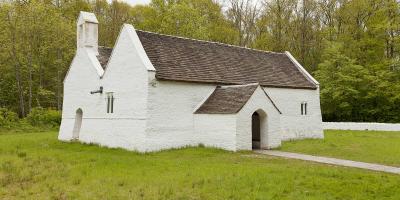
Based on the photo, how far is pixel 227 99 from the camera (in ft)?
73.4

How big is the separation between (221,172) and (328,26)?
41.4 m

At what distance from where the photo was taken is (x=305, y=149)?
21781mm

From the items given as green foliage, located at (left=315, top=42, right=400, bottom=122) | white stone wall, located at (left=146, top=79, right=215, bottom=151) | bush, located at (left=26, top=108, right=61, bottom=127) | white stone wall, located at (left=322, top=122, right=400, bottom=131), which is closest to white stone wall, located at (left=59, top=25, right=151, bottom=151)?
white stone wall, located at (left=146, top=79, right=215, bottom=151)

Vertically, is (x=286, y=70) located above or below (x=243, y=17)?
below

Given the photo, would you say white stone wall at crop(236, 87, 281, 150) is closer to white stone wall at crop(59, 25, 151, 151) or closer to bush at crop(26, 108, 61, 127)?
white stone wall at crop(59, 25, 151, 151)

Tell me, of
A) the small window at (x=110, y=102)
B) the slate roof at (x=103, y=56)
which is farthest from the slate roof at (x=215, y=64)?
the slate roof at (x=103, y=56)

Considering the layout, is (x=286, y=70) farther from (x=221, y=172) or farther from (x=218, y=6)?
(x=218, y=6)

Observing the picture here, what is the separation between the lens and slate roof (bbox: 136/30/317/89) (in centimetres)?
2302

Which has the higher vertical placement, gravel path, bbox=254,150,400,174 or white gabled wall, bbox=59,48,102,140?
white gabled wall, bbox=59,48,102,140

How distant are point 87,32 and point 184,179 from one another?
58.0ft

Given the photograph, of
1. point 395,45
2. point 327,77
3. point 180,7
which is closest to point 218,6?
point 180,7

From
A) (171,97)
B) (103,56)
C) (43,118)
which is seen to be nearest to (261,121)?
(171,97)

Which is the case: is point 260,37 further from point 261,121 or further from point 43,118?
point 261,121

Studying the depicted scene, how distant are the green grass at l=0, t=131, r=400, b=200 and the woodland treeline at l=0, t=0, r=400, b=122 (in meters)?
28.1
